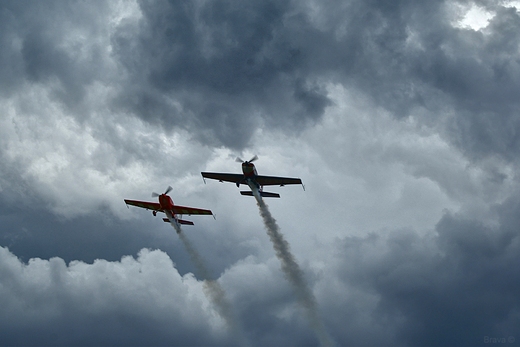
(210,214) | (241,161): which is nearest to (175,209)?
(210,214)

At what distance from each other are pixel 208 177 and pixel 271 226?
18.8 m

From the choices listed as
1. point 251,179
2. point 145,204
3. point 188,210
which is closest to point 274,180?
point 251,179

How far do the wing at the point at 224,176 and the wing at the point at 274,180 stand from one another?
4.08m

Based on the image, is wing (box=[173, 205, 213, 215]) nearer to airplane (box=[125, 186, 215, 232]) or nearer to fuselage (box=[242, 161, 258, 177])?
airplane (box=[125, 186, 215, 232])

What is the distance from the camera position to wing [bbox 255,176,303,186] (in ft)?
478

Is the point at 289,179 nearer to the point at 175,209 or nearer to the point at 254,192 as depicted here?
the point at 254,192

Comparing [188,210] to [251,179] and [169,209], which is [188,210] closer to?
[169,209]

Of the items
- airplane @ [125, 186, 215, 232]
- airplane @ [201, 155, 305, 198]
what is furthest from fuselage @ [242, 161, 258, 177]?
airplane @ [125, 186, 215, 232]

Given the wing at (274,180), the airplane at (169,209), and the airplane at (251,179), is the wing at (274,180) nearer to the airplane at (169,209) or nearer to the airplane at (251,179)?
the airplane at (251,179)

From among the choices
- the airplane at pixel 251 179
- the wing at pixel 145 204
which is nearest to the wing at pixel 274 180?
the airplane at pixel 251 179

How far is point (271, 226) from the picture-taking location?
14862cm

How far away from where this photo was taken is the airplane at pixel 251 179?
473 feet

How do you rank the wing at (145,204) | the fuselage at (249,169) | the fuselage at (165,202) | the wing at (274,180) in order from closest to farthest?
the fuselage at (249,169) < the wing at (274,180) < the fuselage at (165,202) < the wing at (145,204)

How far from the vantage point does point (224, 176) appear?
148 metres
